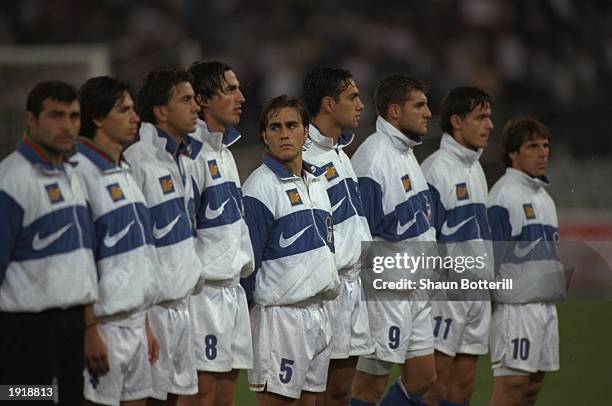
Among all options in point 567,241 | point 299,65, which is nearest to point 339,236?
point 567,241

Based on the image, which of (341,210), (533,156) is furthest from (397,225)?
(533,156)

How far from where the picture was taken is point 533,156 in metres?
7.20

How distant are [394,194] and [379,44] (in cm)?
907

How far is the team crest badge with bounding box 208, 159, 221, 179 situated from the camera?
555cm

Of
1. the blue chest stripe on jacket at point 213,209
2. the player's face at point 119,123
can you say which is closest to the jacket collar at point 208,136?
the blue chest stripe on jacket at point 213,209

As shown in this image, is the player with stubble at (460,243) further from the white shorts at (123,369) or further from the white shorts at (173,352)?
the white shorts at (123,369)

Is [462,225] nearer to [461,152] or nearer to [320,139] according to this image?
[461,152]

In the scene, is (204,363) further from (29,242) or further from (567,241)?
(567,241)

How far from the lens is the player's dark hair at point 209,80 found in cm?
Result: 576

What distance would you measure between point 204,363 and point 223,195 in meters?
0.80

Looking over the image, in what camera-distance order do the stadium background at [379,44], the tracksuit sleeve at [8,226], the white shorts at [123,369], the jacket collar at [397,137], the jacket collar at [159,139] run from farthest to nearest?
1. the stadium background at [379,44]
2. the jacket collar at [397,137]
3. the jacket collar at [159,139]
4. the white shorts at [123,369]
5. the tracksuit sleeve at [8,226]

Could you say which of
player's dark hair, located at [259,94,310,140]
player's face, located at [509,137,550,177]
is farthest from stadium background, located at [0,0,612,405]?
player's dark hair, located at [259,94,310,140]

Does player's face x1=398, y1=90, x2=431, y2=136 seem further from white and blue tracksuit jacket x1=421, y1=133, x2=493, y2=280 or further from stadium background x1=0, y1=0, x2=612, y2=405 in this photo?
stadium background x1=0, y1=0, x2=612, y2=405

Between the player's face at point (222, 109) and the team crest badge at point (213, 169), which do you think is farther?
the player's face at point (222, 109)
